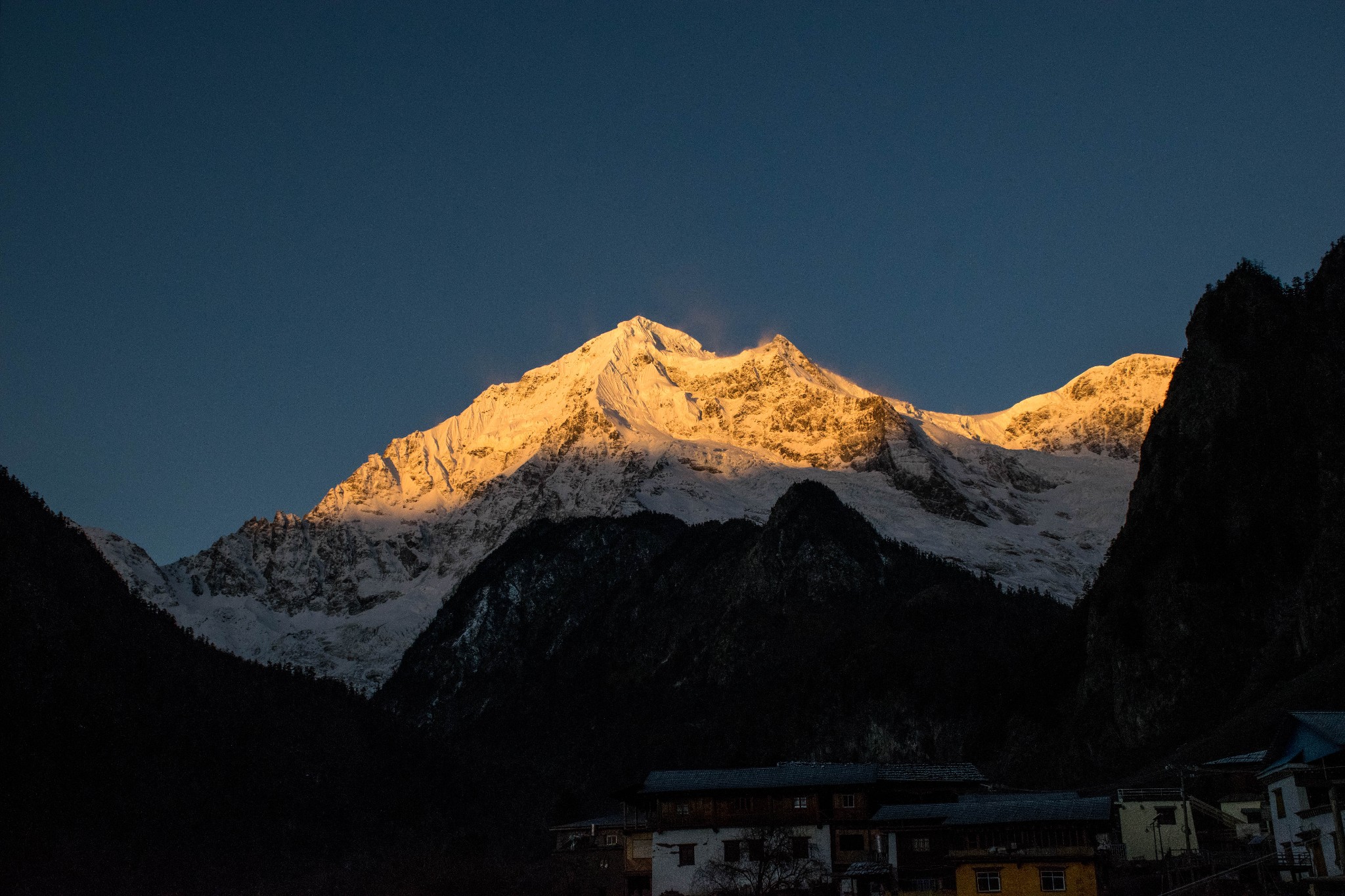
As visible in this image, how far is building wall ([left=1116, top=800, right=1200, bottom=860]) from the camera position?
79.9 meters

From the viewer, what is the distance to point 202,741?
547 ft

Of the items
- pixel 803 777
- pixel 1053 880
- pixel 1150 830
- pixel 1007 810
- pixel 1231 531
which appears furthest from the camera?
pixel 1231 531

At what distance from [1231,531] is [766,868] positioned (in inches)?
3084

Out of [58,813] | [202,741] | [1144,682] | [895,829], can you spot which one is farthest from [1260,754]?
[202,741]

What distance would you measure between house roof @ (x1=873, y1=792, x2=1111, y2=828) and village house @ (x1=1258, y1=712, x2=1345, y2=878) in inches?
426

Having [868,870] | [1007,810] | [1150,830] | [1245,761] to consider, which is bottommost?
[868,870]

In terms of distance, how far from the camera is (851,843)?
83.8 meters

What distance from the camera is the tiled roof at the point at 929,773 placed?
85750mm

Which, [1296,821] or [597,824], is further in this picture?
[597,824]

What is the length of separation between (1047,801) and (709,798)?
22029 millimetres

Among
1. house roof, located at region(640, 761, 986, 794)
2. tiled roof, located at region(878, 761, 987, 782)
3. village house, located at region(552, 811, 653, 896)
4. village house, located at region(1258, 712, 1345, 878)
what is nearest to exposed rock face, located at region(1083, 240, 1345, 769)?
tiled roof, located at region(878, 761, 987, 782)

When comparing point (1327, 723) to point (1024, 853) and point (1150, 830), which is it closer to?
point (1024, 853)

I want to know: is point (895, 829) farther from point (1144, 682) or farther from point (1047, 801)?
point (1144, 682)

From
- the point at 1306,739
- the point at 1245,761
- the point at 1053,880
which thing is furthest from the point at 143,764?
the point at 1306,739
